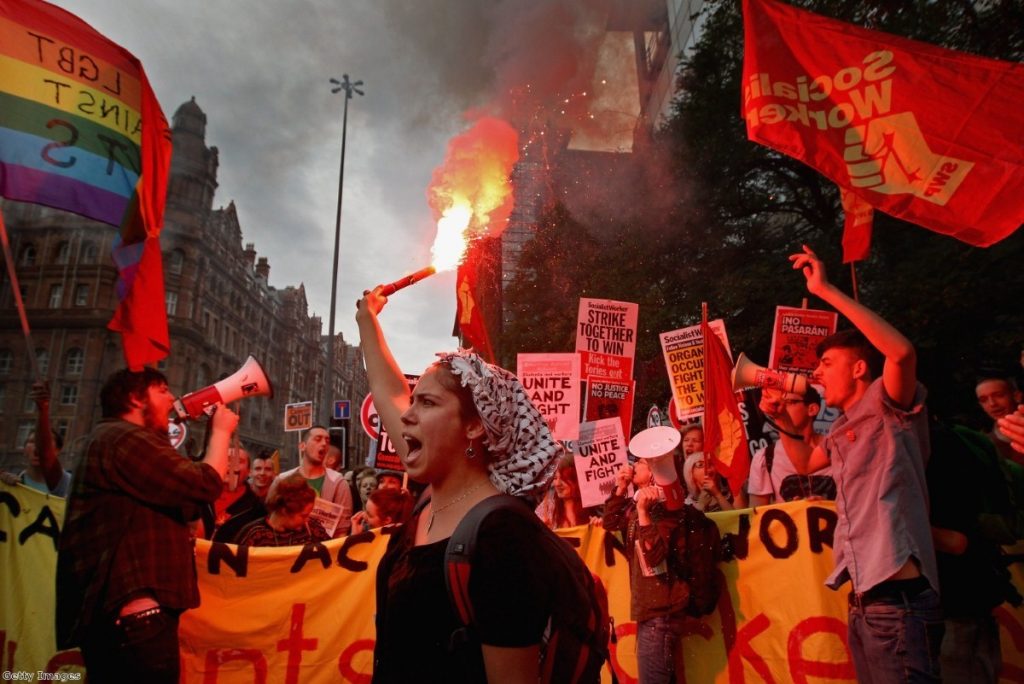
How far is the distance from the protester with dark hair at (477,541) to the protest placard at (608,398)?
5879 millimetres

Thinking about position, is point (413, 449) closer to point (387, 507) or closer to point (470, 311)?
point (470, 311)

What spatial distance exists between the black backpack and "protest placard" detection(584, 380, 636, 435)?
6.39 m

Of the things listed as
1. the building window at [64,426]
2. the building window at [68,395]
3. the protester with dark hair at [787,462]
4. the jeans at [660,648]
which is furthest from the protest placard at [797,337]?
the building window at [68,395]

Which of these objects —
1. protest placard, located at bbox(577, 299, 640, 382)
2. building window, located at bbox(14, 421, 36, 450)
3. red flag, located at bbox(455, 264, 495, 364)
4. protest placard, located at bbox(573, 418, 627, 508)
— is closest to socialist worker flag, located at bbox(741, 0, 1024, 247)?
red flag, located at bbox(455, 264, 495, 364)

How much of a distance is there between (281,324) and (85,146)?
88.5 metres

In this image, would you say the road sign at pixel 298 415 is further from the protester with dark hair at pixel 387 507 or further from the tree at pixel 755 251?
the protester with dark hair at pixel 387 507

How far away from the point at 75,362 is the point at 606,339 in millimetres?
61100

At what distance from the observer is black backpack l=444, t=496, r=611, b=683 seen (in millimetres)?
1486

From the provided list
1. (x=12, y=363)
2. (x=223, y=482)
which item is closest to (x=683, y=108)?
(x=223, y=482)

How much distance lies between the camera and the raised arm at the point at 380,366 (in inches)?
100.0

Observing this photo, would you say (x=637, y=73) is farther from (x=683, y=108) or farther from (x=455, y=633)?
(x=455, y=633)

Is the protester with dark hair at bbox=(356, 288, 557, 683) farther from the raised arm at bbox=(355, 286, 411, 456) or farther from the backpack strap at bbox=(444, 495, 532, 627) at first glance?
the raised arm at bbox=(355, 286, 411, 456)

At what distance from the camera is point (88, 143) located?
4828mm

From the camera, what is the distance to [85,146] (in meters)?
4.81
